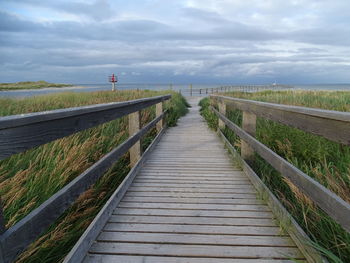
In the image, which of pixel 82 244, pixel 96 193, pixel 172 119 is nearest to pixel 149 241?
pixel 82 244

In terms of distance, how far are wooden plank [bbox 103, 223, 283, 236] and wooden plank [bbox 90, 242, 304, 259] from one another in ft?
0.72

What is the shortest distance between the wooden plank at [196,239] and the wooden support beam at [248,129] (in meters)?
1.79

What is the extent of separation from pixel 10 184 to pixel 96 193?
93 centimetres

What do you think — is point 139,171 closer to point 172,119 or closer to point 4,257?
point 4,257

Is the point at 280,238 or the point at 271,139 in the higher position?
the point at 271,139

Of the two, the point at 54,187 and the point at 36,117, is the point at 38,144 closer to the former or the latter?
the point at 36,117

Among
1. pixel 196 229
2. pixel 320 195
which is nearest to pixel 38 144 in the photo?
pixel 196 229

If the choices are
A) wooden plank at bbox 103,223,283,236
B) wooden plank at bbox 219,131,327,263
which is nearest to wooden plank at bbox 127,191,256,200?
wooden plank at bbox 219,131,327,263

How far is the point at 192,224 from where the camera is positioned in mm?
2668

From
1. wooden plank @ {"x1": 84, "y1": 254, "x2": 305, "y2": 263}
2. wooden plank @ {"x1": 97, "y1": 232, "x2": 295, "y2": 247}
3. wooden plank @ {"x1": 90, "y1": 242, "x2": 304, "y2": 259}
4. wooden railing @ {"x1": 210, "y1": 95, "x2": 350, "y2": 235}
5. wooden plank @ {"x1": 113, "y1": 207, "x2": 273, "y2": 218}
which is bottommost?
wooden plank @ {"x1": 84, "y1": 254, "x2": 305, "y2": 263}

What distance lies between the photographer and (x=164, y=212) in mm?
2939

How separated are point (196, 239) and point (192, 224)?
0.87 ft

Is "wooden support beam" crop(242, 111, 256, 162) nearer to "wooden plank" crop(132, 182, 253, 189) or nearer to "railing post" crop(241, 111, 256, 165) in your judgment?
"railing post" crop(241, 111, 256, 165)

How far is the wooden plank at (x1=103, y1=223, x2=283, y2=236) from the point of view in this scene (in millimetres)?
2516
